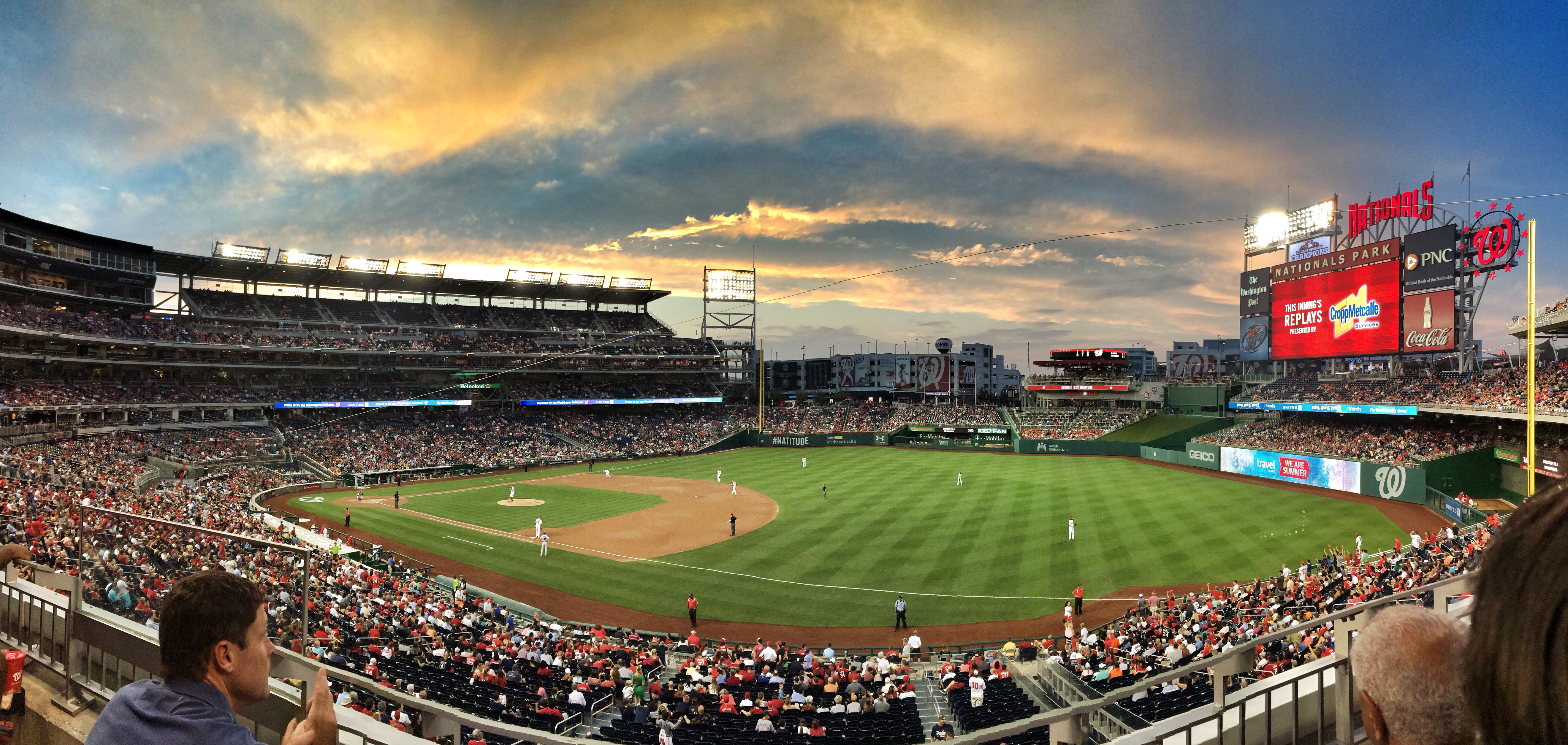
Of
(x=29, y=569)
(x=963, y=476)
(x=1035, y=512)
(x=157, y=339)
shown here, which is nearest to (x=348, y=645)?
(x=29, y=569)

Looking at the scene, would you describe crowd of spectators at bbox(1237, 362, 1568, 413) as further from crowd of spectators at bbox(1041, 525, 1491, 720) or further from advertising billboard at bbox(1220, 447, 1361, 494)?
crowd of spectators at bbox(1041, 525, 1491, 720)

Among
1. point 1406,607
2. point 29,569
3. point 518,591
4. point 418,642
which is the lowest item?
point 518,591

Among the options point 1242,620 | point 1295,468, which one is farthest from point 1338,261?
point 1242,620

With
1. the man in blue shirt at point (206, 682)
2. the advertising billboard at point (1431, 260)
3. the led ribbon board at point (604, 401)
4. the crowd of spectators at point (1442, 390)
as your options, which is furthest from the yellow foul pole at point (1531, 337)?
the led ribbon board at point (604, 401)

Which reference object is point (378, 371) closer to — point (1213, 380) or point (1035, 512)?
point (1035, 512)

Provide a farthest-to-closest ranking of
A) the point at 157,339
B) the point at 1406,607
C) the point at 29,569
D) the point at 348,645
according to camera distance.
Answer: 1. the point at 157,339
2. the point at 348,645
3. the point at 29,569
4. the point at 1406,607

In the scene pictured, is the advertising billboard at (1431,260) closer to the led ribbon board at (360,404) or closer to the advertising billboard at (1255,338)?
the advertising billboard at (1255,338)
